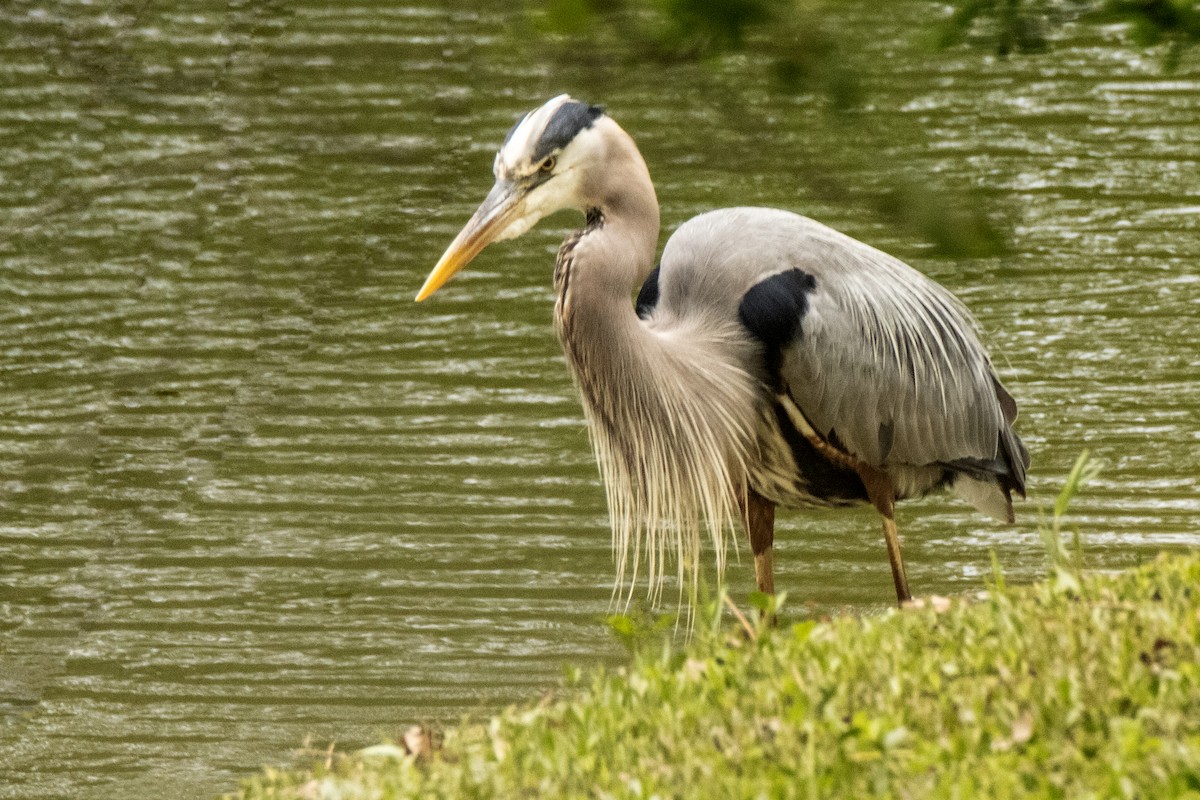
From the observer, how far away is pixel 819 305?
537cm

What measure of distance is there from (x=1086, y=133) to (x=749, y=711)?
8.54 metres

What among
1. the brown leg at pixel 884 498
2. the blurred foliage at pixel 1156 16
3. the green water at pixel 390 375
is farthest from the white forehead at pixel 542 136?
the blurred foliage at pixel 1156 16

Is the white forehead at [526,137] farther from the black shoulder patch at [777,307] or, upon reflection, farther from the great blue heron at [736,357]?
the black shoulder patch at [777,307]

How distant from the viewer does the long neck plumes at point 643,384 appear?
4883 mm

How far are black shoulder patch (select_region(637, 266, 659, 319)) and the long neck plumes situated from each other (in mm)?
201

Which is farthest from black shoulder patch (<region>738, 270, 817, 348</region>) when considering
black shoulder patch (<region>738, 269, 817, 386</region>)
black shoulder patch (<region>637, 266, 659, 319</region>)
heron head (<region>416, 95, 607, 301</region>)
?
heron head (<region>416, 95, 607, 301</region>)

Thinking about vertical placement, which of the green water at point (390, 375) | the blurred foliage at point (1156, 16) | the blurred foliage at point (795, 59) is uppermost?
the blurred foliage at point (795, 59)

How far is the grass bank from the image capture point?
2.98 m

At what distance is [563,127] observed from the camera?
4.79 meters

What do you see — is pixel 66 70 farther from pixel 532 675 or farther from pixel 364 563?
pixel 364 563

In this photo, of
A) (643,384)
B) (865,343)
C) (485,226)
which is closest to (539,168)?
(485,226)

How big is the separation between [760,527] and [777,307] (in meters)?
0.87

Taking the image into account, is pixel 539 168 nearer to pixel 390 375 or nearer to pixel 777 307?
pixel 777 307

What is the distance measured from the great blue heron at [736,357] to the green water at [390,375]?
309mm
